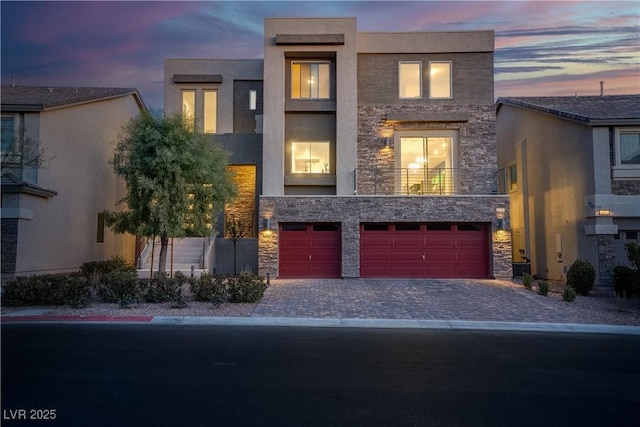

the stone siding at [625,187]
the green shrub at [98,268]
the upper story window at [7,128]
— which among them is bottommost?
the green shrub at [98,268]

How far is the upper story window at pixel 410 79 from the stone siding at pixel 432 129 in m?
0.65

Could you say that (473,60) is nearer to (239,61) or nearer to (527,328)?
(239,61)

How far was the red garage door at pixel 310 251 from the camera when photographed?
19.9 metres

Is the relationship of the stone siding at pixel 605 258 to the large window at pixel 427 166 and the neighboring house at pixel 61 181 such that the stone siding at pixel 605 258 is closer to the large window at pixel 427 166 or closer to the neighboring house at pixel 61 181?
the large window at pixel 427 166

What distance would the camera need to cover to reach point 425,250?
19.8 metres

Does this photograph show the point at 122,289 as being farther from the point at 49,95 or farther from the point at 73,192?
the point at 49,95

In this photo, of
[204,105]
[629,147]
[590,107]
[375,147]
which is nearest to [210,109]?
[204,105]

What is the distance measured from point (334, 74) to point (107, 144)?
11538 mm

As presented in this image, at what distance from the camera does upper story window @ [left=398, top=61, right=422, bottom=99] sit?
2147 cm

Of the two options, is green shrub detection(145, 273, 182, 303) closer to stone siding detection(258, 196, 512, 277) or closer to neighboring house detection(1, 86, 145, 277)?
neighboring house detection(1, 86, 145, 277)

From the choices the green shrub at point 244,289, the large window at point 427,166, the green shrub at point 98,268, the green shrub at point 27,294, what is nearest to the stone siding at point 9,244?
the green shrub at point 27,294

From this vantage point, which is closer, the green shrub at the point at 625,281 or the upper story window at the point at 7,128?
the green shrub at the point at 625,281

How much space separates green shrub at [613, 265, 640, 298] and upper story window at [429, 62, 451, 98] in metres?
10.2

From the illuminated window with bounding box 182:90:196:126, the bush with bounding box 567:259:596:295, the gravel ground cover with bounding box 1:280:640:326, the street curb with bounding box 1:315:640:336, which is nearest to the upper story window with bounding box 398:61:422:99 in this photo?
the gravel ground cover with bounding box 1:280:640:326
